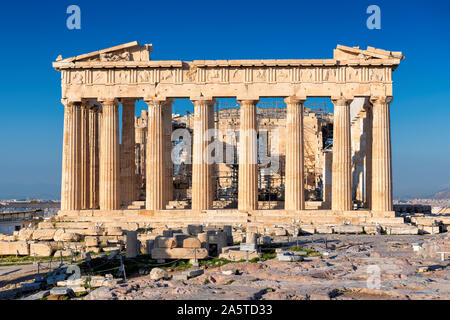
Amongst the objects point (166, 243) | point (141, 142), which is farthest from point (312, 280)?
point (141, 142)

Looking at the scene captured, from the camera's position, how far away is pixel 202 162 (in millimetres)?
36781

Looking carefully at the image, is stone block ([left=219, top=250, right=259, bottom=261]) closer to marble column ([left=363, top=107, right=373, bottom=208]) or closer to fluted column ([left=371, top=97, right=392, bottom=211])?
fluted column ([left=371, top=97, right=392, bottom=211])

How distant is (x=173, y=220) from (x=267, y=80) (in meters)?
11.3

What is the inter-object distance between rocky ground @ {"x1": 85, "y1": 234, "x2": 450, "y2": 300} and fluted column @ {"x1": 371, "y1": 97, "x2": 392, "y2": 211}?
552 inches

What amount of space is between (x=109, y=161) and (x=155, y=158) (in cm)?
318

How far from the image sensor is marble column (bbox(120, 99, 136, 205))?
41.0m

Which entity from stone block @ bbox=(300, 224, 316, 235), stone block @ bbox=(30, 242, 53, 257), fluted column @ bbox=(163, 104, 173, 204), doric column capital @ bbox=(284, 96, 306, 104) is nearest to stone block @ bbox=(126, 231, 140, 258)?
stone block @ bbox=(30, 242, 53, 257)

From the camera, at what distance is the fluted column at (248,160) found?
36562 millimetres

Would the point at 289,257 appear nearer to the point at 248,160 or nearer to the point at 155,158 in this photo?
the point at 248,160

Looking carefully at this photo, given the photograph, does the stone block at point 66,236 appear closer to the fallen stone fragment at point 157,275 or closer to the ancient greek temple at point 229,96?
the ancient greek temple at point 229,96

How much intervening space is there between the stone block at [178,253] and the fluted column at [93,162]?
1889cm

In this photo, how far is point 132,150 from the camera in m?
41.5

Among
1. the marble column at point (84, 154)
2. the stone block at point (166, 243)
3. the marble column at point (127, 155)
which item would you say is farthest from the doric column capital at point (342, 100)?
the stone block at point (166, 243)
